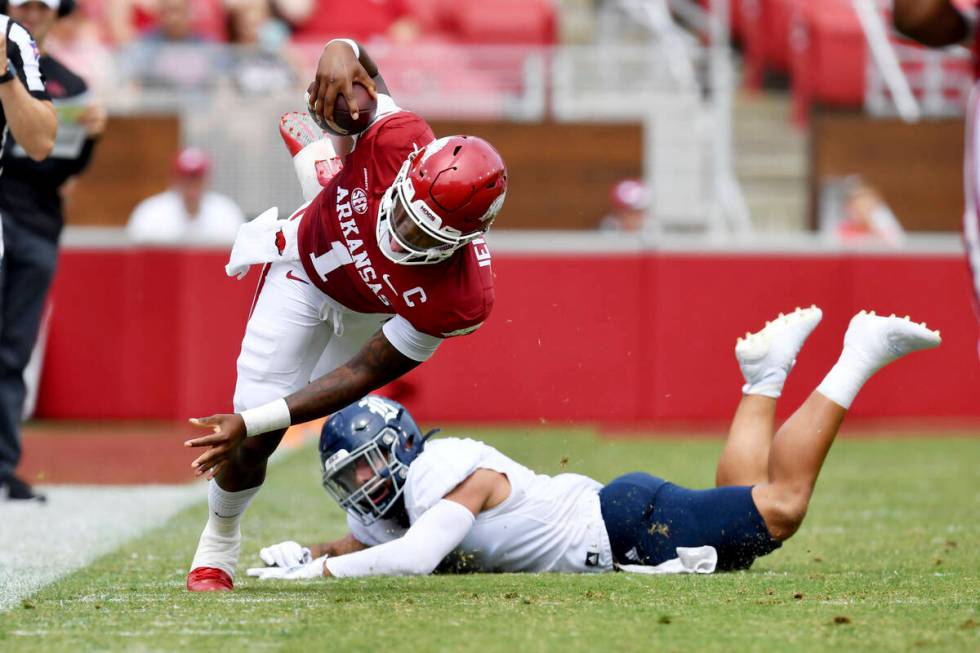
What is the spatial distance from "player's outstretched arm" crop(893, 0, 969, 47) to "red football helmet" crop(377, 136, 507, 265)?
120 centimetres

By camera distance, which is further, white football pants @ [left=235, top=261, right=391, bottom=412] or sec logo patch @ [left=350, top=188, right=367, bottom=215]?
white football pants @ [left=235, top=261, right=391, bottom=412]

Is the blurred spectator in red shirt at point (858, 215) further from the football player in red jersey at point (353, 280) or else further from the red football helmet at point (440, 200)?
the red football helmet at point (440, 200)

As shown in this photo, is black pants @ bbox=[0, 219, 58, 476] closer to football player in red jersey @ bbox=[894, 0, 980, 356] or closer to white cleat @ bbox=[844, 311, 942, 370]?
white cleat @ bbox=[844, 311, 942, 370]

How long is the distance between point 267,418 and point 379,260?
23.9 inches

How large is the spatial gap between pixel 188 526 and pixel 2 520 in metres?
0.81

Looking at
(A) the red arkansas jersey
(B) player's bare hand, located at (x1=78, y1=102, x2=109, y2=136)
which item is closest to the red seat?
(B) player's bare hand, located at (x1=78, y1=102, x2=109, y2=136)

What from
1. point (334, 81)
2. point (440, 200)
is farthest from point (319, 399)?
point (334, 81)

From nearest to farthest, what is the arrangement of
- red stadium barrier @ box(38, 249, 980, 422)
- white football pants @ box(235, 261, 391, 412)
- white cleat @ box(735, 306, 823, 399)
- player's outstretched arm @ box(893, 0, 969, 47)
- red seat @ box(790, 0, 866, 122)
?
player's outstretched arm @ box(893, 0, 969, 47) < white football pants @ box(235, 261, 391, 412) < white cleat @ box(735, 306, 823, 399) < red stadium barrier @ box(38, 249, 980, 422) < red seat @ box(790, 0, 866, 122)

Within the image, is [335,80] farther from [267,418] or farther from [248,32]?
[248,32]

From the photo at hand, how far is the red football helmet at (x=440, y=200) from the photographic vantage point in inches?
169

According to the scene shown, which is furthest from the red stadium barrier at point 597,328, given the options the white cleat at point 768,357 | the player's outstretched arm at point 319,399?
the player's outstretched arm at point 319,399

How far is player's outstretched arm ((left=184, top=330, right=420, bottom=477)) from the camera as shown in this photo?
13.8 feet

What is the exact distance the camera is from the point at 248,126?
12.6 m

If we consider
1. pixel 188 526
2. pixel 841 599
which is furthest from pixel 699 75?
pixel 841 599
